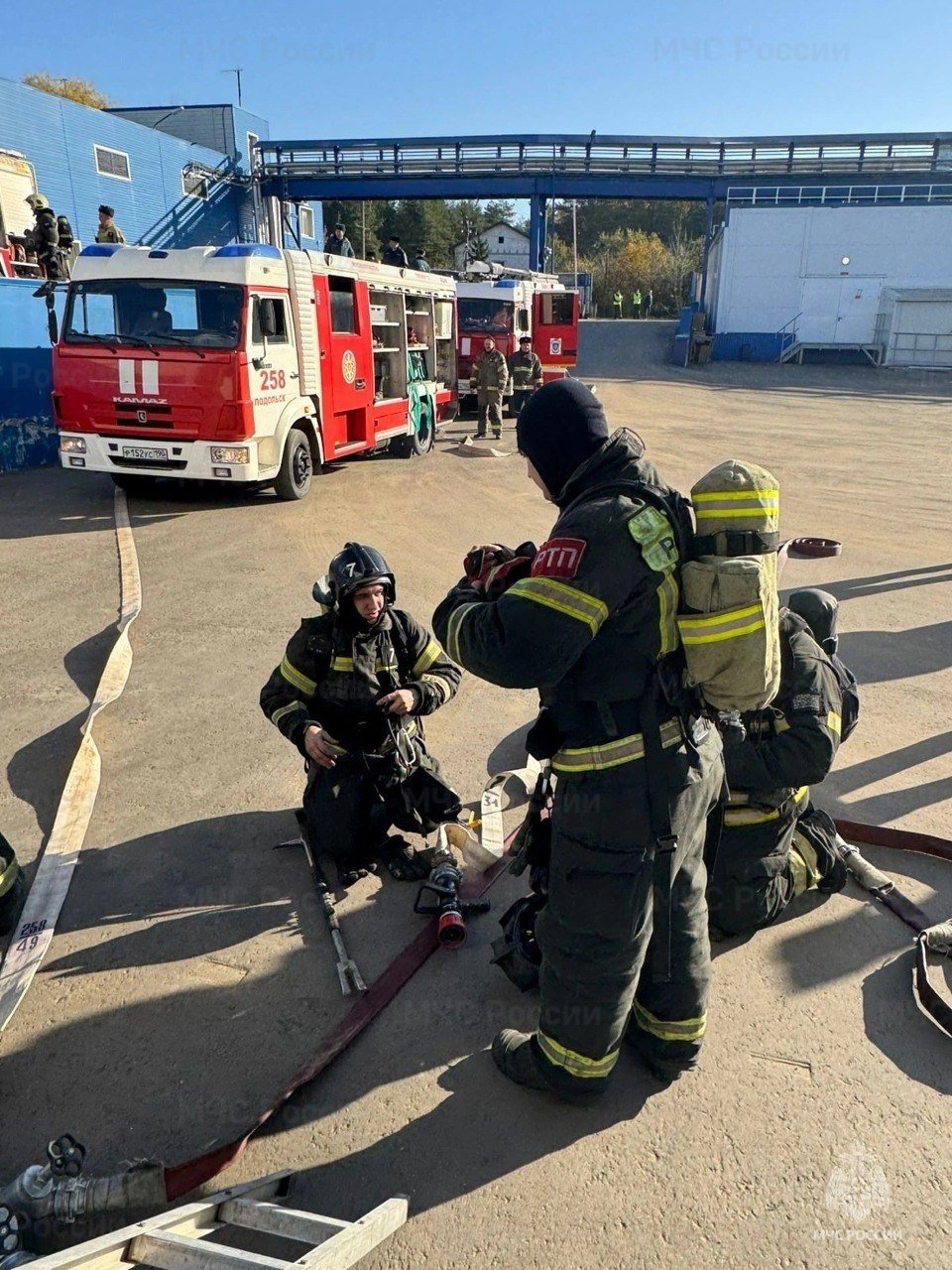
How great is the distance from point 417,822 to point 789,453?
1238cm

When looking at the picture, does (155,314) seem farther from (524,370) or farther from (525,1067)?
(524,370)

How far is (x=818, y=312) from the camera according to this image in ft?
107

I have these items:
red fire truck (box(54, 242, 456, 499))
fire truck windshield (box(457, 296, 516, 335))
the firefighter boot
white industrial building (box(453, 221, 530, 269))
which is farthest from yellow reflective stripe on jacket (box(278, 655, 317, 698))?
white industrial building (box(453, 221, 530, 269))

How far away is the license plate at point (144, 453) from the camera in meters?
9.05

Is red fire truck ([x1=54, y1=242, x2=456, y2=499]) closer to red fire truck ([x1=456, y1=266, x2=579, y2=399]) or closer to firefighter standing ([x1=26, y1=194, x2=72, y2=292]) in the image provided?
firefighter standing ([x1=26, y1=194, x2=72, y2=292])

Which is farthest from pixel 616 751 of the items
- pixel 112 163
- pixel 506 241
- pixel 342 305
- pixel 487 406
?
pixel 506 241

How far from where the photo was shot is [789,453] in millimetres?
14172

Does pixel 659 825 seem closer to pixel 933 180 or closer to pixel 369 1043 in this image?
pixel 369 1043

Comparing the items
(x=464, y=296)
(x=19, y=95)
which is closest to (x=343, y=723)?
(x=464, y=296)

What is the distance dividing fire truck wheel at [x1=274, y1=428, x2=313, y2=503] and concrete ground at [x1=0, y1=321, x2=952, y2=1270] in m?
4.30

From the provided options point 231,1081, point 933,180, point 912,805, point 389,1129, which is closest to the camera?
point 389,1129

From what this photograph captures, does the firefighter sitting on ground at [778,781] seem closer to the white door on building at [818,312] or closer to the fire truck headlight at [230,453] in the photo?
the fire truck headlight at [230,453]

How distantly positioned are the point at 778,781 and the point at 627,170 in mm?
36915

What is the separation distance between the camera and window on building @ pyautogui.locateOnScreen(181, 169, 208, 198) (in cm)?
2834
